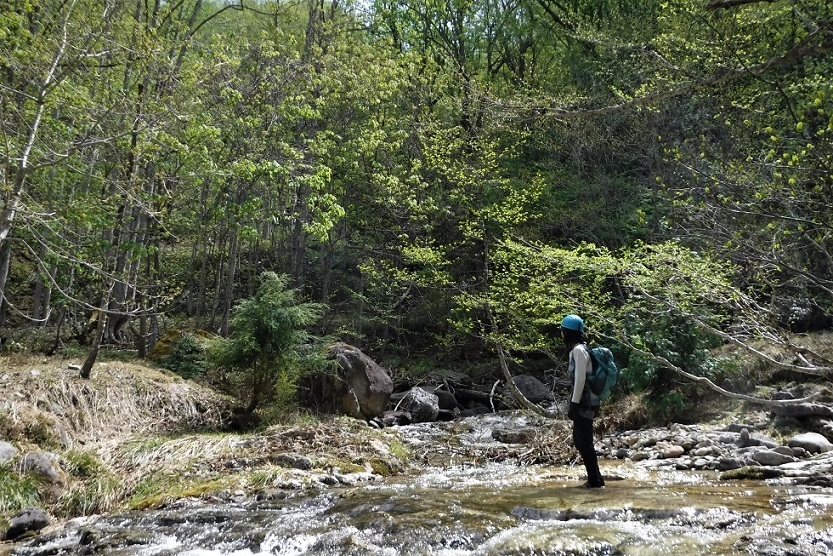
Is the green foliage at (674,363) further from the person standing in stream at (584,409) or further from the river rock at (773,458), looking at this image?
the person standing in stream at (584,409)

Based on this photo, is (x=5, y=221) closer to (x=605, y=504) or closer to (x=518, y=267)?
(x=605, y=504)

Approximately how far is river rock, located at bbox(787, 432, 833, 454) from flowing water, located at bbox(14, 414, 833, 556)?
5.64 feet

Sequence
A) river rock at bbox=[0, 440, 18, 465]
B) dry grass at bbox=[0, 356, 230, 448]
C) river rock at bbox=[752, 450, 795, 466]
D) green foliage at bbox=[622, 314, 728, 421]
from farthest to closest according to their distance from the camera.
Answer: green foliage at bbox=[622, 314, 728, 421]
dry grass at bbox=[0, 356, 230, 448]
river rock at bbox=[752, 450, 795, 466]
river rock at bbox=[0, 440, 18, 465]

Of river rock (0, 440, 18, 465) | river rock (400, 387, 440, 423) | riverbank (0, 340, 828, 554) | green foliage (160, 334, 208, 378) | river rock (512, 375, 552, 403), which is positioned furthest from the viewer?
river rock (512, 375, 552, 403)

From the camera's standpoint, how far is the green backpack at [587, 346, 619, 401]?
6.28 meters

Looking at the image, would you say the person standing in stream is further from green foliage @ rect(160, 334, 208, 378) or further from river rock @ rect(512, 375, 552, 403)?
river rock @ rect(512, 375, 552, 403)

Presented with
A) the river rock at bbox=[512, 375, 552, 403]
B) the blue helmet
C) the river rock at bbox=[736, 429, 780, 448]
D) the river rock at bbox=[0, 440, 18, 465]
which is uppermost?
the blue helmet

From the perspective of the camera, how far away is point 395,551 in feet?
14.9

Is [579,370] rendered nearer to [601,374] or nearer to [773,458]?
[601,374]

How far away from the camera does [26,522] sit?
200 inches

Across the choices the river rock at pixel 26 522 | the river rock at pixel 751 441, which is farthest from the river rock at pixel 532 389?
the river rock at pixel 26 522

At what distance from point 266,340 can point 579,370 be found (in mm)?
5315

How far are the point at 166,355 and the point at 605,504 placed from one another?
964cm

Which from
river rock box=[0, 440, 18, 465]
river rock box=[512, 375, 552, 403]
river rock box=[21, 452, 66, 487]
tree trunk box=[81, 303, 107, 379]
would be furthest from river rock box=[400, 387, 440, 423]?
river rock box=[0, 440, 18, 465]
